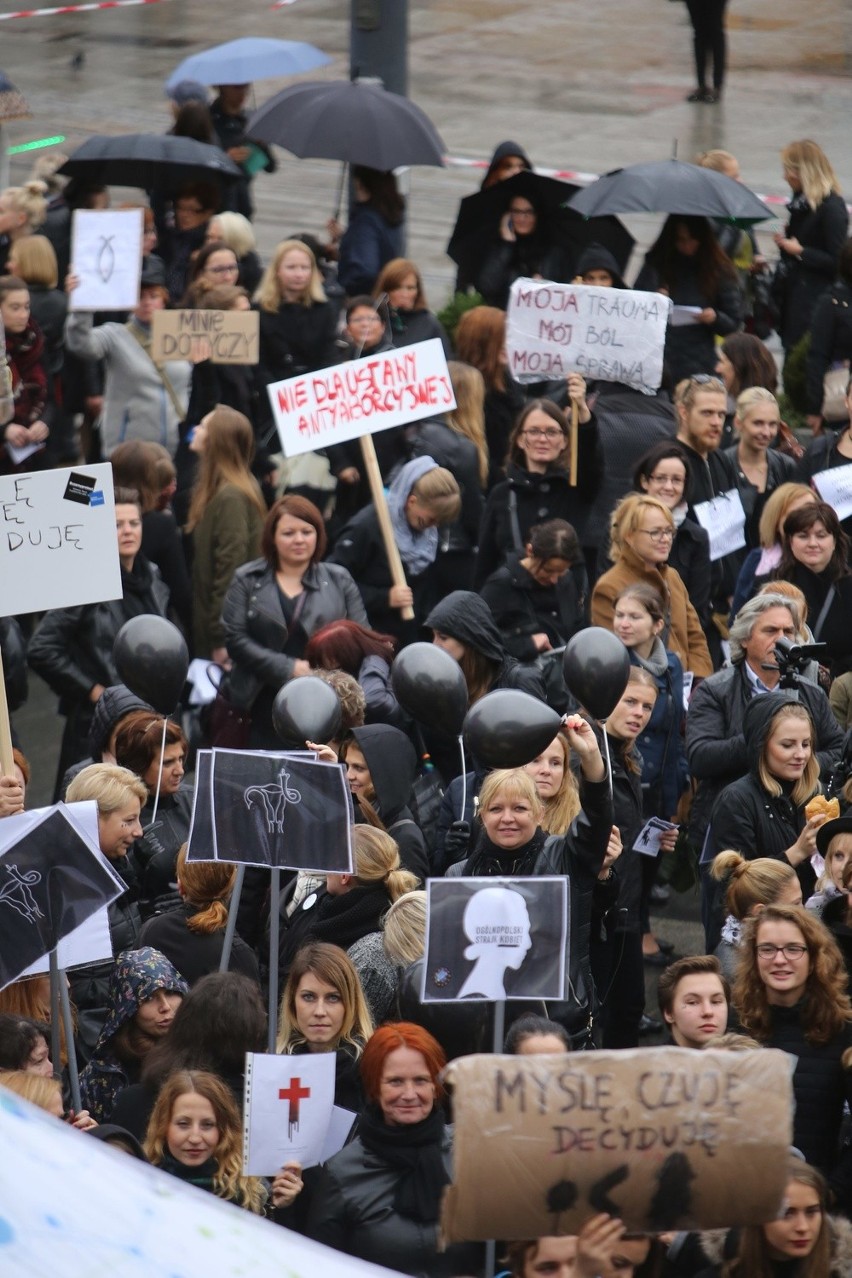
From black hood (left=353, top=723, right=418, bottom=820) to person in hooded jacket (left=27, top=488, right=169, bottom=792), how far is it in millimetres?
1562

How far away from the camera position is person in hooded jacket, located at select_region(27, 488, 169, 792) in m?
6.99

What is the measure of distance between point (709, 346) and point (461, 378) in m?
1.88

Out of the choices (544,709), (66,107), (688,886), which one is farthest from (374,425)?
(66,107)

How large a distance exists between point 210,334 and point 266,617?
221cm

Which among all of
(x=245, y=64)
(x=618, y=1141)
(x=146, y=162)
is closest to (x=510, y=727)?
(x=618, y=1141)

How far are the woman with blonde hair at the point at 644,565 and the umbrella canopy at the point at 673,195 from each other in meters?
3.00

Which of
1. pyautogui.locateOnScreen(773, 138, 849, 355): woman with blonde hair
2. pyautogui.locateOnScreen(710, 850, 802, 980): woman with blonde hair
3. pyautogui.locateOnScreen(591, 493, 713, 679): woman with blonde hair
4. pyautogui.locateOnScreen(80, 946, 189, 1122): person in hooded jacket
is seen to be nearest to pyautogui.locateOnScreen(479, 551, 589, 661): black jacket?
pyautogui.locateOnScreen(591, 493, 713, 679): woman with blonde hair

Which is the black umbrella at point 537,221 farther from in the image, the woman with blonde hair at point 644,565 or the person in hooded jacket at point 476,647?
the person in hooded jacket at point 476,647

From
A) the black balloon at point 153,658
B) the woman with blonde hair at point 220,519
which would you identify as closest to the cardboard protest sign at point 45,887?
the black balloon at point 153,658

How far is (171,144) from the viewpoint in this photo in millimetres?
11000

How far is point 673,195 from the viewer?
32.1ft

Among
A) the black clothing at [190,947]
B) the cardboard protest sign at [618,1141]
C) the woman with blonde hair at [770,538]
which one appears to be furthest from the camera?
the woman with blonde hair at [770,538]

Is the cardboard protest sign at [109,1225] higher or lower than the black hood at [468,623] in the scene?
higher

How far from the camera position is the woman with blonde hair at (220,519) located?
25.7ft
